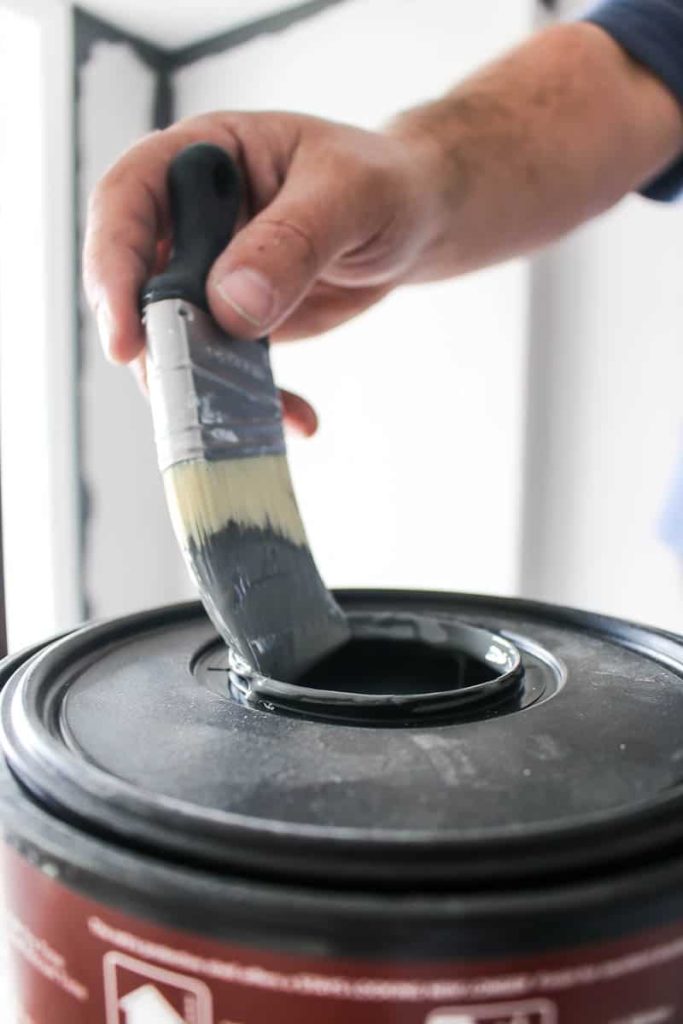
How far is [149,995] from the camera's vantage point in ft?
1.01

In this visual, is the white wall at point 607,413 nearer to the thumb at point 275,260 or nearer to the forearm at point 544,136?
the forearm at point 544,136

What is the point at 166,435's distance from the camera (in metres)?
0.46

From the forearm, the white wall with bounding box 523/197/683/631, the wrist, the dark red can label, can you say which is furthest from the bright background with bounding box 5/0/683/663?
the dark red can label

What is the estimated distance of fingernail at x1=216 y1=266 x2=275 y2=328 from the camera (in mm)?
471

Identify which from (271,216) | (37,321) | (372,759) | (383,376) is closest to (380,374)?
(383,376)

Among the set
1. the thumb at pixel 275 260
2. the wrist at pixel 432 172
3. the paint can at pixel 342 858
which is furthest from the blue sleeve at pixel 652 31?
the paint can at pixel 342 858

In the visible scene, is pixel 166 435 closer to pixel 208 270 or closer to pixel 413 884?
pixel 208 270

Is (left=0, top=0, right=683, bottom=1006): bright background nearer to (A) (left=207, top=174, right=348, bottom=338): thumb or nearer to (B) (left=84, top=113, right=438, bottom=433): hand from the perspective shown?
(B) (left=84, top=113, right=438, bottom=433): hand

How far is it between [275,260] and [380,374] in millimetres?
736

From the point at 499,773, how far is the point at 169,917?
0.13m

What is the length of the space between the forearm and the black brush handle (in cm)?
26

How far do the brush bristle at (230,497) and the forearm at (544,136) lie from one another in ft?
1.05

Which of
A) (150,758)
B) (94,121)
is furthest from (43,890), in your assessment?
(94,121)

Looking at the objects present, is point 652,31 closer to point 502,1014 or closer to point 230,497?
point 230,497
